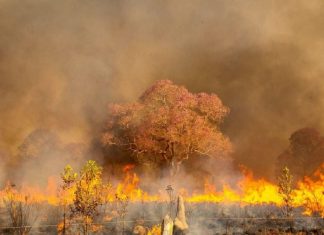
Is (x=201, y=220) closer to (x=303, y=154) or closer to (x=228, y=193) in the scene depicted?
(x=228, y=193)

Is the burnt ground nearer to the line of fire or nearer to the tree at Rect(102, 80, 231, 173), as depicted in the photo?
the line of fire

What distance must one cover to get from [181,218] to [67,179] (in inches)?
366

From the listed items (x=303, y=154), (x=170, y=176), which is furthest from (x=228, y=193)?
(x=303, y=154)

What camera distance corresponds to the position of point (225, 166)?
61.0m

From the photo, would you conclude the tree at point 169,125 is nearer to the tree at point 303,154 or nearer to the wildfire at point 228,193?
the wildfire at point 228,193

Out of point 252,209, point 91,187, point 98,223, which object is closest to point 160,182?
point 252,209

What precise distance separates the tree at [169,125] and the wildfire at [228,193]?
3577 mm

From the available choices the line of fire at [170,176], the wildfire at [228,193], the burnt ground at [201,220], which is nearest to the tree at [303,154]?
the line of fire at [170,176]

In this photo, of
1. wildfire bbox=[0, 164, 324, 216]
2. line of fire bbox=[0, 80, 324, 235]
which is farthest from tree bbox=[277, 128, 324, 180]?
wildfire bbox=[0, 164, 324, 216]

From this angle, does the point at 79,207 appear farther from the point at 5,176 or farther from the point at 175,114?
the point at 5,176

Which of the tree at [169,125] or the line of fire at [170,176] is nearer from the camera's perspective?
the line of fire at [170,176]

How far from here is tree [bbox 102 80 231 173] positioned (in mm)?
52406

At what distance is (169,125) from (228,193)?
35.9ft

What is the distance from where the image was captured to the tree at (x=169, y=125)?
5241 cm
